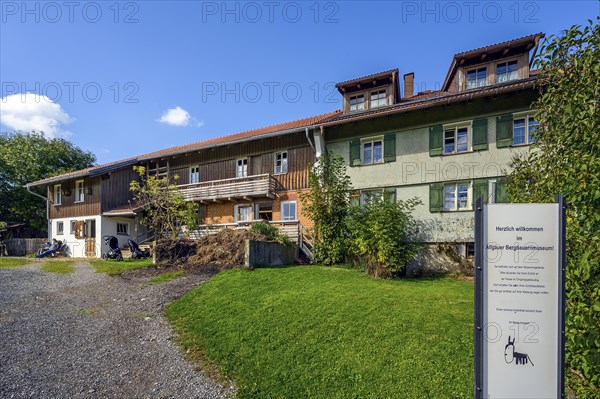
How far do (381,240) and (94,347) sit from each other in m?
9.25

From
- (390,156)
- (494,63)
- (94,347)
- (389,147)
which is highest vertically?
(494,63)

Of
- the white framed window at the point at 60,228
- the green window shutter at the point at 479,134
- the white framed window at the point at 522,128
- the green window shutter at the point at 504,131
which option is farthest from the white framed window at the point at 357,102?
the white framed window at the point at 60,228

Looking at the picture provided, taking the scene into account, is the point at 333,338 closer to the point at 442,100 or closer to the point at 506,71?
the point at 442,100

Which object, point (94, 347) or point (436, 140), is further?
point (436, 140)

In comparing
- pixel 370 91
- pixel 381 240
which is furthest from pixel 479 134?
pixel 381 240

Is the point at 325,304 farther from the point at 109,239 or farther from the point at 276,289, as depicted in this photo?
the point at 109,239

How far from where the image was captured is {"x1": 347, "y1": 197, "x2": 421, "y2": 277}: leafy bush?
11.8 meters

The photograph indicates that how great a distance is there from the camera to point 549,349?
9.45 ft

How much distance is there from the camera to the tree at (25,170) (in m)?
35.2

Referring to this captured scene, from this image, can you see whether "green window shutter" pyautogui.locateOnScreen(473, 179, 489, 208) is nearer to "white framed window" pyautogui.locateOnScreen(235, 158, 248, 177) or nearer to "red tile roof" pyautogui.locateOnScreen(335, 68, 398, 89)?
"red tile roof" pyautogui.locateOnScreen(335, 68, 398, 89)

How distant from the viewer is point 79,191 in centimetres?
2405

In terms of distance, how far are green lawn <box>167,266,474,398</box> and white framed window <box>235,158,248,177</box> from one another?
1181cm

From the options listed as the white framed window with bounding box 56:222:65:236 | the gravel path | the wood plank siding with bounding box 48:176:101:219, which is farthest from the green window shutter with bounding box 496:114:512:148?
the white framed window with bounding box 56:222:65:236

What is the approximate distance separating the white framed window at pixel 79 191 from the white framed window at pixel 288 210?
53.1ft
